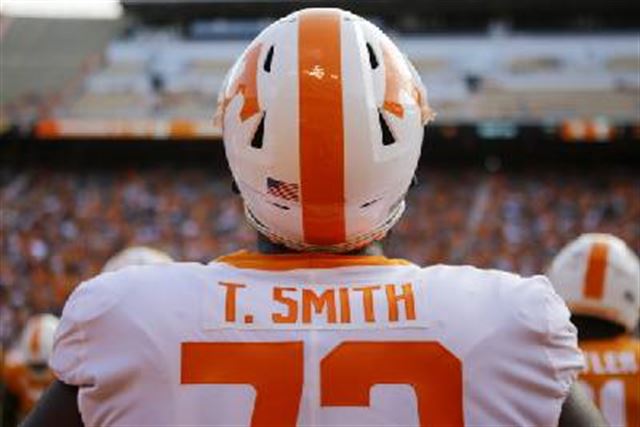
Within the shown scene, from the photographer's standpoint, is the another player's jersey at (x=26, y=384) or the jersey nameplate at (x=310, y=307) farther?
the another player's jersey at (x=26, y=384)

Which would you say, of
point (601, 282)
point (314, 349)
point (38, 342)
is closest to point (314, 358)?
point (314, 349)

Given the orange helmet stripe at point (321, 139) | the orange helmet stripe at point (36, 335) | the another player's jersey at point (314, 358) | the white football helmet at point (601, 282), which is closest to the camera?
the another player's jersey at point (314, 358)

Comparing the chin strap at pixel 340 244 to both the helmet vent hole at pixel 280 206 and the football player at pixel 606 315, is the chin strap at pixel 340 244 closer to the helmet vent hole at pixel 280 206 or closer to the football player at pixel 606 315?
the helmet vent hole at pixel 280 206

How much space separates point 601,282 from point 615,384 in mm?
634

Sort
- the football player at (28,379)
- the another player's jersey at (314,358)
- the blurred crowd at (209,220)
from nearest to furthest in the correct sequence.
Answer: the another player's jersey at (314,358), the football player at (28,379), the blurred crowd at (209,220)

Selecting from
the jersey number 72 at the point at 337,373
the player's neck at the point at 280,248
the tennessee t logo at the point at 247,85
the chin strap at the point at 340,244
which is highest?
the tennessee t logo at the point at 247,85

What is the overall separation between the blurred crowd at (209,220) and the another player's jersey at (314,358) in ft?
47.7

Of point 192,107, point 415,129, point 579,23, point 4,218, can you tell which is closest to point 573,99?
point 579,23

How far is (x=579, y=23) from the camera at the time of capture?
873 inches

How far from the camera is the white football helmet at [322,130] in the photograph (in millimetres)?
1587

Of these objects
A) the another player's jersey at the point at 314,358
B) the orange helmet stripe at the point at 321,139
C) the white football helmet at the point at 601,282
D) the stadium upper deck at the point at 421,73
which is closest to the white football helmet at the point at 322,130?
the orange helmet stripe at the point at 321,139

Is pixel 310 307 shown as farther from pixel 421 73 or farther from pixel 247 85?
pixel 421 73

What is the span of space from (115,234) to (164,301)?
1707 cm

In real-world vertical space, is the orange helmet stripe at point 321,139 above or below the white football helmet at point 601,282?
above
